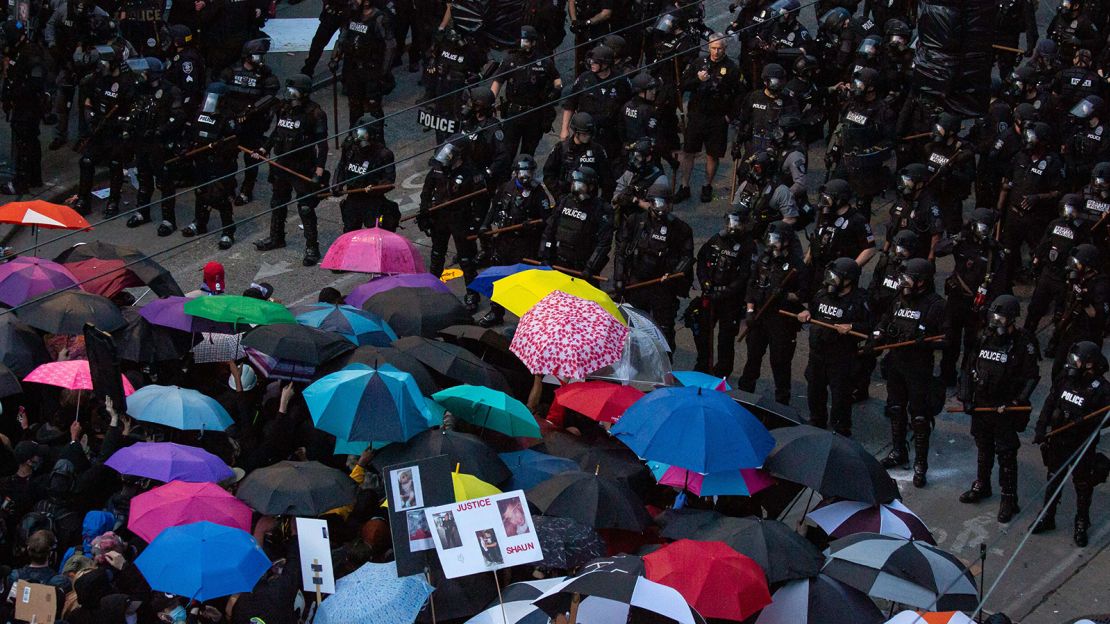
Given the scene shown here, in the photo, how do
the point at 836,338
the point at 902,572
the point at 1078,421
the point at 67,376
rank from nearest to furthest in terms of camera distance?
the point at 902,572, the point at 67,376, the point at 1078,421, the point at 836,338

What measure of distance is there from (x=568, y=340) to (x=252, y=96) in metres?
6.89

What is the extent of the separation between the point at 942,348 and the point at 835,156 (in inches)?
138

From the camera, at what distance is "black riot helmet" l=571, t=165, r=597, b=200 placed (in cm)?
1600

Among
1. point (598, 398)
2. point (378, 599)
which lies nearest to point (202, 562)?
point (378, 599)

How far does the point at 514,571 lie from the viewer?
10.8 m

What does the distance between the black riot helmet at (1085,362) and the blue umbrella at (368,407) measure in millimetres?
4714

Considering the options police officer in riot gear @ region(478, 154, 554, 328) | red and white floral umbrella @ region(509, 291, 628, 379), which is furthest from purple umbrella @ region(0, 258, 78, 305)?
police officer in riot gear @ region(478, 154, 554, 328)

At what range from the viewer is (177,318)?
13391mm

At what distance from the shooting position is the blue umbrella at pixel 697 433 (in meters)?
11.8

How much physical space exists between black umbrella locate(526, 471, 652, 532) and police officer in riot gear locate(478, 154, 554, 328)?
18.7 feet

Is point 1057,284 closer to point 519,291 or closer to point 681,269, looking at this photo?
point 681,269

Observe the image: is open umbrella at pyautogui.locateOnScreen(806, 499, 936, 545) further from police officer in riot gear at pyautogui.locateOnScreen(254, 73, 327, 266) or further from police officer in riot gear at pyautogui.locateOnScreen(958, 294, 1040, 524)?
police officer in riot gear at pyautogui.locateOnScreen(254, 73, 327, 266)

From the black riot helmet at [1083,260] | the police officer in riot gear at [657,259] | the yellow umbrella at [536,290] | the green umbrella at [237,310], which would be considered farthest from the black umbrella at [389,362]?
the black riot helmet at [1083,260]

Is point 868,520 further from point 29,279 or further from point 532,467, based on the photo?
point 29,279
